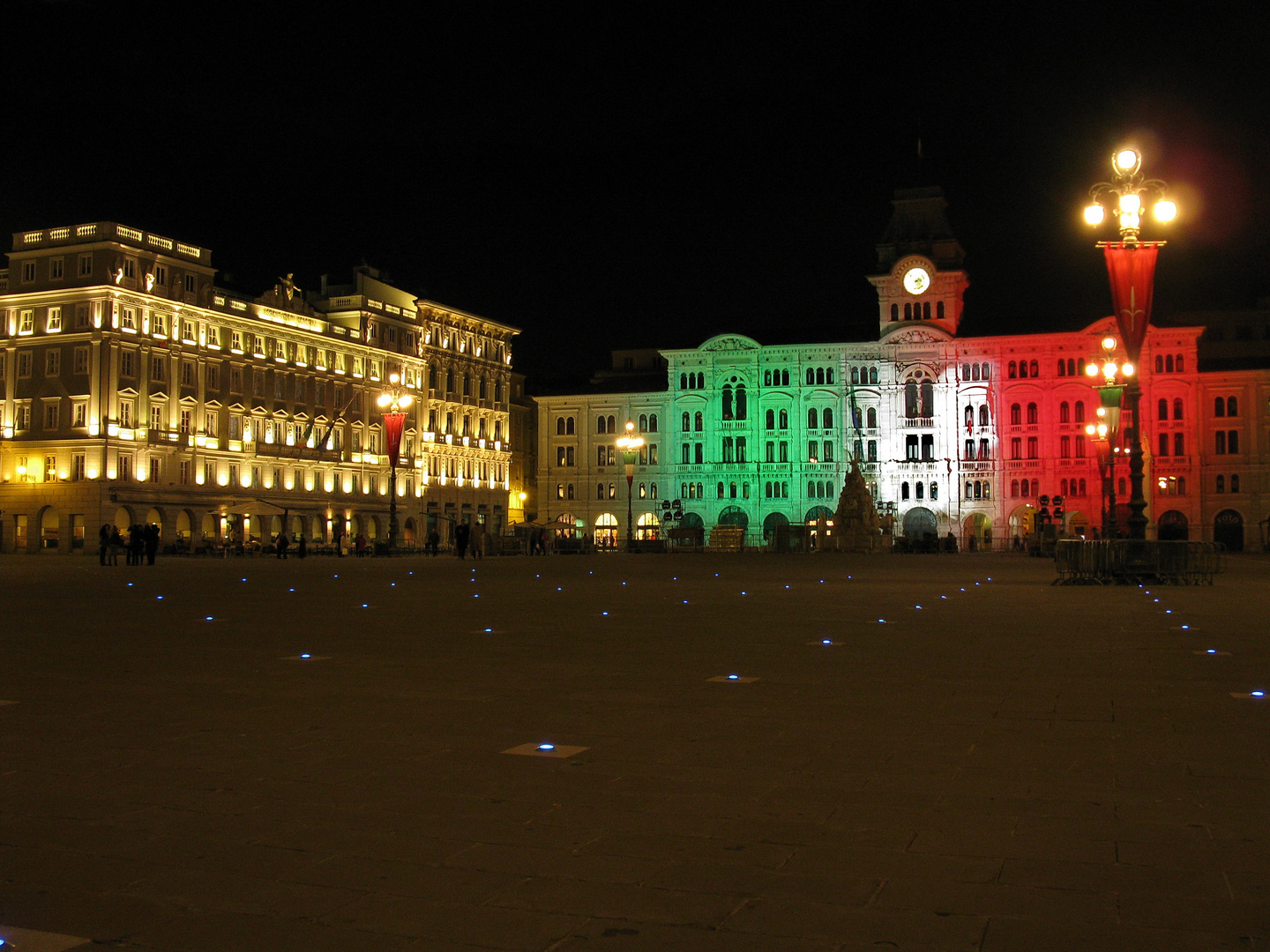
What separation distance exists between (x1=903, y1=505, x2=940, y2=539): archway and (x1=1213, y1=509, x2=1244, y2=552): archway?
18.9 m

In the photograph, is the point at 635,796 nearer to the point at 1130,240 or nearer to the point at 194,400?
the point at 1130,240

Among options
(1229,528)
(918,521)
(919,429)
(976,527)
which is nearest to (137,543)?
(918,521)

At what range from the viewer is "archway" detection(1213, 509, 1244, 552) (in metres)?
86.0

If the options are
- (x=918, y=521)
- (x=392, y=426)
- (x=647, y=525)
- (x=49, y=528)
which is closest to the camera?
(x=392, y=426)

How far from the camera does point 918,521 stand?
92125 millimetres

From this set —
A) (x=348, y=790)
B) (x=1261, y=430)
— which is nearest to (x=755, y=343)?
(x=1261, y=430)

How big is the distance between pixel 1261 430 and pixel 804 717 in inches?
3464

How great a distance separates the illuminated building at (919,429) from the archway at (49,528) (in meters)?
43.0

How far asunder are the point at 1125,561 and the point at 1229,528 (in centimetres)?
6572

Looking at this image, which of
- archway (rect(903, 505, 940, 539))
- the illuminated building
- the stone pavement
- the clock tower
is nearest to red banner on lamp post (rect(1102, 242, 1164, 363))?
the stone pavement

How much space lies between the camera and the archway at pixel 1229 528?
8600 centimetres

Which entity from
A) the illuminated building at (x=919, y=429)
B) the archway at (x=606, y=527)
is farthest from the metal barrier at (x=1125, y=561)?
the archway at (x=606, y=527)

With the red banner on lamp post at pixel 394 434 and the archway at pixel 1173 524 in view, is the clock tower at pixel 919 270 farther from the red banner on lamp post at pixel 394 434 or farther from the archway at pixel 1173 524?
the red banner on lamp post at pixel 394 434

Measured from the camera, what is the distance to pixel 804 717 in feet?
28.0
